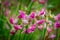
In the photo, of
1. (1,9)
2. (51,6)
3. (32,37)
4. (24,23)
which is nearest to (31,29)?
(24,23)

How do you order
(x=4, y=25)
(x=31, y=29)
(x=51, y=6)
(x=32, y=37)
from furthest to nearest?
(x=51, y=6) < (x=4, y=25) < (x=32, y=37) < (x=31, y=29)

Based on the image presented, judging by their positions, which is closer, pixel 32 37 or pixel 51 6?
pixel 32 37

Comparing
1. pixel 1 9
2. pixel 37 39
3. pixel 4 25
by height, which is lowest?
pixel 37 39

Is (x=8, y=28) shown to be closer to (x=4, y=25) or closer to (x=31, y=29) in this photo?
(x=4, y=25)

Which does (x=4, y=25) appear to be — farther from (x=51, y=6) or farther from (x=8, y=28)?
(x=51, y=6)

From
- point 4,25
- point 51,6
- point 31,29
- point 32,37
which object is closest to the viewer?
point 31,29

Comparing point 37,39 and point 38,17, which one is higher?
point 38,17

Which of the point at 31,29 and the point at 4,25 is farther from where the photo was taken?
the point at 4,25

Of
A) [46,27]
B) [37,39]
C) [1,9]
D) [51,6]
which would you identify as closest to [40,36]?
[37,39]
